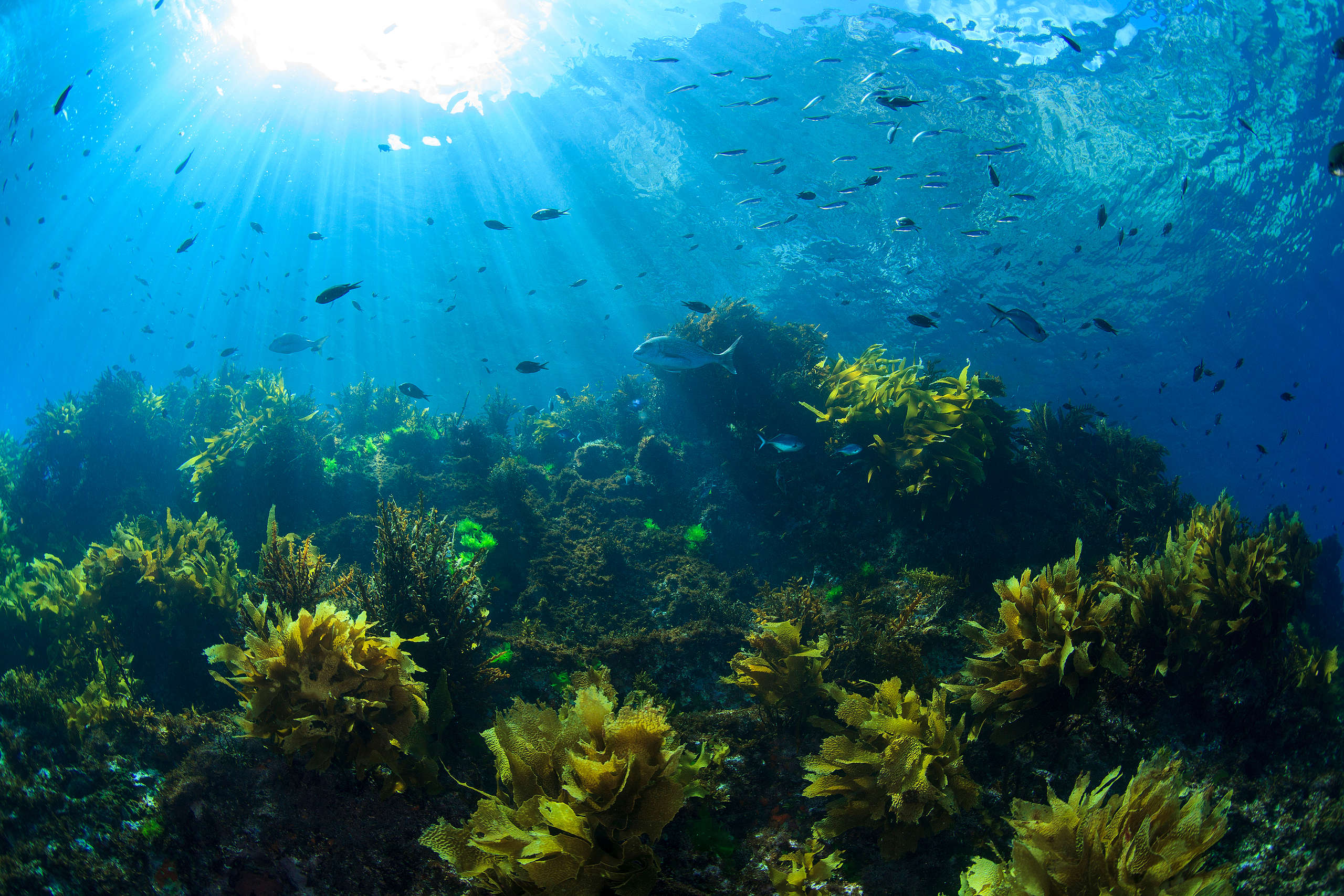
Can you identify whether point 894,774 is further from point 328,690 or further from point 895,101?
point 895,101

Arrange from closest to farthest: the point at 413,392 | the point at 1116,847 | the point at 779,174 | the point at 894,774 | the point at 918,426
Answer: the point at 1116,847 < the point at 894,774 < the point at 918,426 < the point at 413,392 < the point at 779,174

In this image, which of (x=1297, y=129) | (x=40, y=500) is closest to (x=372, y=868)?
(x=40, y=500)

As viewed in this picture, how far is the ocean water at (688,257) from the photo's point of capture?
3113 millimetres

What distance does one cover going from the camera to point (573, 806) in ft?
7.09

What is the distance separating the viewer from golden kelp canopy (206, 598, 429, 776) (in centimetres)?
259

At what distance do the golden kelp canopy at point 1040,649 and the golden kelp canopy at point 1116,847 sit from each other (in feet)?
2.35

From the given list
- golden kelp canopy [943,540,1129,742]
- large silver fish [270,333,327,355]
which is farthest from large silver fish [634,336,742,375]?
large silver fish [270,333,327,355]

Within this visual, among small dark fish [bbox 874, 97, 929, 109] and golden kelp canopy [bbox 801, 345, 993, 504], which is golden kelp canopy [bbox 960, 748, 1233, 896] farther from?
small dark fish [bbox 874, 97, 929, 109]

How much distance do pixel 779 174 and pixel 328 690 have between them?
2369cm

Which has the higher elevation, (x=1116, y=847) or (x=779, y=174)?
(x=779, y=174)

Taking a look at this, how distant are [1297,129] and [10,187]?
57980 millimetres

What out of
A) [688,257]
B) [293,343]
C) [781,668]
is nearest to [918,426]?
[781,668]

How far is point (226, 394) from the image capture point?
12023 millimetres

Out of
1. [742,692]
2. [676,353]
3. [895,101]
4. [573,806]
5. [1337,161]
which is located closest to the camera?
[573,806]
